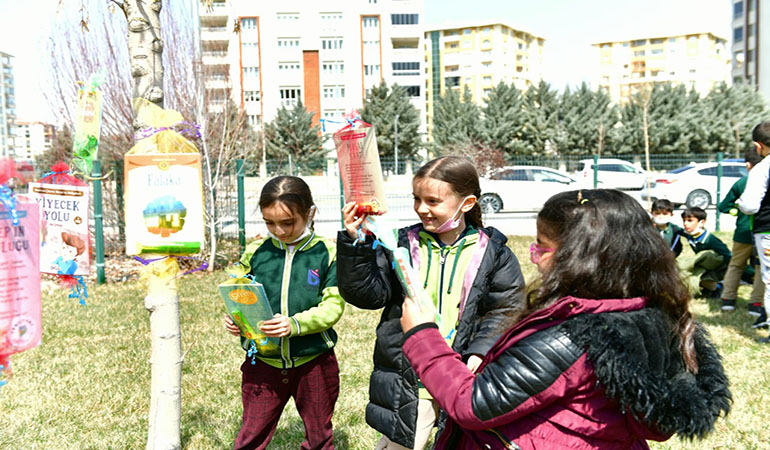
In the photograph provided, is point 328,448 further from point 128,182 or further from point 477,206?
point 128,182

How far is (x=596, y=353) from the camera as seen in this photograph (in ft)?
4.25

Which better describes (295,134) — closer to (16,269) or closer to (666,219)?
(666,219)

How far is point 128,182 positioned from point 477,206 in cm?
135

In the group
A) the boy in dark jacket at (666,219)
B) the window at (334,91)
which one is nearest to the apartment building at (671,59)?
the window at (334,91)

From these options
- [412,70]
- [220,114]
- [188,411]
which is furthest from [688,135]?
[188,411]

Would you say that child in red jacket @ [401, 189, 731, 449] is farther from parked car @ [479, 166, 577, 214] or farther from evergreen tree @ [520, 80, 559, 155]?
evergreen tree @ [520, 80, 559, 155]

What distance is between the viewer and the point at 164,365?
235 centimetres

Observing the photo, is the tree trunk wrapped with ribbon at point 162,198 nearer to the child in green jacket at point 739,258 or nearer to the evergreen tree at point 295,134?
the child in green jacket at point 739,258

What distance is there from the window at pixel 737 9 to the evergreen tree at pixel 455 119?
32.3m

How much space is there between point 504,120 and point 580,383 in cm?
3860

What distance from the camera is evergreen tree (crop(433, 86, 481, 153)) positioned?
128 ft

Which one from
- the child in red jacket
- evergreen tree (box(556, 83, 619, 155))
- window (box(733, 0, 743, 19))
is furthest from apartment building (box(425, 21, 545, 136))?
the child in red jacket

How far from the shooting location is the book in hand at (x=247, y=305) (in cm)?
219

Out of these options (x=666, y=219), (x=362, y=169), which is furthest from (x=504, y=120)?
(x=362, y=169)
